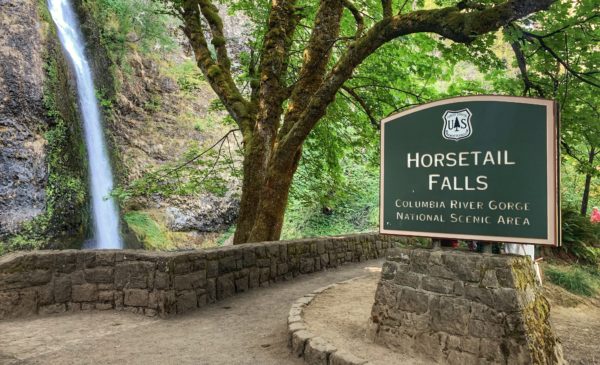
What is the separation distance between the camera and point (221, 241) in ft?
51.3

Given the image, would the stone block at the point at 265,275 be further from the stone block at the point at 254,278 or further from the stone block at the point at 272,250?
the stone block at the point at 272,250

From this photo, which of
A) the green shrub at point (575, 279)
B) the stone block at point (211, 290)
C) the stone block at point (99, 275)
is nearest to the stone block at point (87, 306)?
the stone block at point (99, 275)

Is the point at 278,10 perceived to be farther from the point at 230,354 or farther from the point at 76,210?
the point at 76,210

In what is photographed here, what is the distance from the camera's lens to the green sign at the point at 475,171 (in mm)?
3096

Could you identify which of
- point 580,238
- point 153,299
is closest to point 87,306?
point 153,299

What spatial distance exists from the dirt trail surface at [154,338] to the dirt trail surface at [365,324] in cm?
44

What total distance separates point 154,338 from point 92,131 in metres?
11.4

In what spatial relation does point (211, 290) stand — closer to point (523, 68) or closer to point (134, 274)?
point (134, 274)

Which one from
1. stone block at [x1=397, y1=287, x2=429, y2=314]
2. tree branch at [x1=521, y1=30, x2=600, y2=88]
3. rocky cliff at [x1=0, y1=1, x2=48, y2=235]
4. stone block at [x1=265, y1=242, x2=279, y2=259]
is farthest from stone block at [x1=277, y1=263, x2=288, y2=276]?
rocky cliff at [x1=0, y1=1, x2=48, y2=235]

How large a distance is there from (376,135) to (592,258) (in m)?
5.28

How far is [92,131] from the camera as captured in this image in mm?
13648

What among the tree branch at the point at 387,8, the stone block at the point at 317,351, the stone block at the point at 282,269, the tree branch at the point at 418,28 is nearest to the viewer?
the stone block at the point at 317,351

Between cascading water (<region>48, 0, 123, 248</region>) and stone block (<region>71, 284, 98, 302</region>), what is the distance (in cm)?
785

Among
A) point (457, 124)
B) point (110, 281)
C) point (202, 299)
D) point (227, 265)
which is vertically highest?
point (457, 124)
